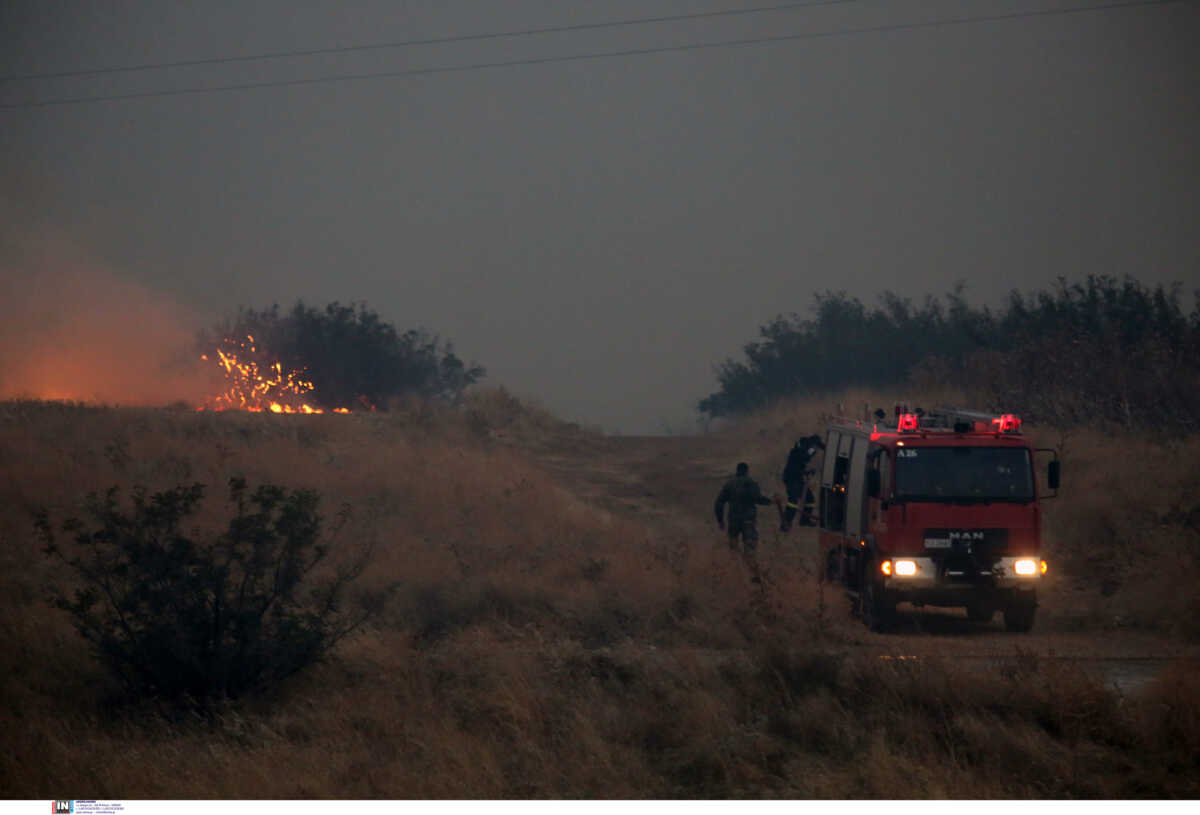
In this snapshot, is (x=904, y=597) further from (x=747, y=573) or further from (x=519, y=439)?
(x=519, y=439)

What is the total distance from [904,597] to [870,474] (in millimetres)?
1633

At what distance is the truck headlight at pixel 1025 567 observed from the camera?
13.5 m

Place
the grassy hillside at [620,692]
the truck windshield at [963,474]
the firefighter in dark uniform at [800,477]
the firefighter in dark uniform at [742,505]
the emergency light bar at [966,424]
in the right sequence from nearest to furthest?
the grassy hillside at [620,692] → the truck windshield at [963,474] → the emergency light bar at [966,424] → the firefighter in dark uniform at [742,505] → the firefighter in dark uniform at [800,477]

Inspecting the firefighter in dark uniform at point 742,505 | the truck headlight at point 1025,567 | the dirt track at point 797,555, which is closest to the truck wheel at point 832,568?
the dirt track at point 797,555

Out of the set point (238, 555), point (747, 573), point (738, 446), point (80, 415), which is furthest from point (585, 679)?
point (738, 446)

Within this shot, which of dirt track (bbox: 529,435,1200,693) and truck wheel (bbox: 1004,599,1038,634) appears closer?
dirt track (bbox: 529,435,1200,693)

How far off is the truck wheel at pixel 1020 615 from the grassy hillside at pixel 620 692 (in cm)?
101

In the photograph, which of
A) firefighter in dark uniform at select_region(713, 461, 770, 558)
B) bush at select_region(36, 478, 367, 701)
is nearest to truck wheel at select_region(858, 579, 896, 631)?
firefighter in dark uniform at select_region(713, 461, 770, 558)

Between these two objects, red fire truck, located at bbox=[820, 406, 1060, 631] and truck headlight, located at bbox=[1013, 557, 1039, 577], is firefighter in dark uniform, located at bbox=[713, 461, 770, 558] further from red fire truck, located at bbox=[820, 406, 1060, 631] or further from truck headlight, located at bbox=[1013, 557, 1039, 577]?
truck headlight, located at bbox=[1013, 557, 1039, 577]

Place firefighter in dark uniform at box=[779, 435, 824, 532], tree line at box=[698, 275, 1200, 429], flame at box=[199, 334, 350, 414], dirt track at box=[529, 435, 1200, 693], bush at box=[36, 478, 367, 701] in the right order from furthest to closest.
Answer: flame at box=[199, 334, 350, 414]
tree line at box=[698, 275, 1200, 429]
firefighter in dark uniform at box=[779, 435, 824, 532]
dirt track at box=[529, 435, 1200, 693]
bush at box=[36, 478, 367, 701]

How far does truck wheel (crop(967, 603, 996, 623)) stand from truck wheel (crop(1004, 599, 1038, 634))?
0.21 meters

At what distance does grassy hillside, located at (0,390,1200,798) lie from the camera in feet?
27.5

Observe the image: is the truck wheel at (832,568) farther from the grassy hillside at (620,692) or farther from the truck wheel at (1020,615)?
the truck wheel at (1020,615)

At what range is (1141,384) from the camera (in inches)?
1206
